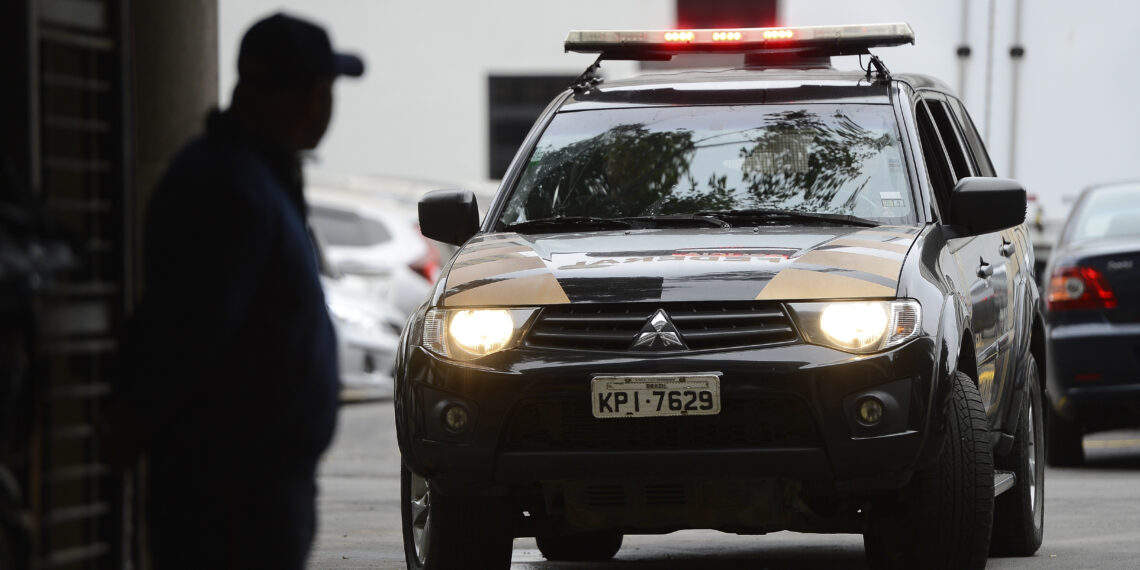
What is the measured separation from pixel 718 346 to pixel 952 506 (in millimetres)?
944

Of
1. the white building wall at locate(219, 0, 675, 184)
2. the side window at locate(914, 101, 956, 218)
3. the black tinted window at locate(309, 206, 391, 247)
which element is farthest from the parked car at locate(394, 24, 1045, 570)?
the white building wall at locate(219, 0, 675, 184)

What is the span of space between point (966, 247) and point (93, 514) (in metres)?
4.27

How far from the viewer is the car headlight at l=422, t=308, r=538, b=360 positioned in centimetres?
673

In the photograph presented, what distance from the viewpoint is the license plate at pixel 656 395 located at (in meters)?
6.52

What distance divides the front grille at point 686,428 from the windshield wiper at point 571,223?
1113 mm

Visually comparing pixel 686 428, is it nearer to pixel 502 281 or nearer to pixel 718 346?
pixel 718 346

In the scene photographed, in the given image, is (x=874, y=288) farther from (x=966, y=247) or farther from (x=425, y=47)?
(x=425, y=47)

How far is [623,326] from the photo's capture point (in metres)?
6.67

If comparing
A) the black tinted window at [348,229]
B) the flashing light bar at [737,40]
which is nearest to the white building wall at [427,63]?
the black tinted window at [348,229]

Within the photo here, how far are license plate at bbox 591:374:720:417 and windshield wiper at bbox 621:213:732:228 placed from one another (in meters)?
1.04

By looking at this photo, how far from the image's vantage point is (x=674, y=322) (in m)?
6.65

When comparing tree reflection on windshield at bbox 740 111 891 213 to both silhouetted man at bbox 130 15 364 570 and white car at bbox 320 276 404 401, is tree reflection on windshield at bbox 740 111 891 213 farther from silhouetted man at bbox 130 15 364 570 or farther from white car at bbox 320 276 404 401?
white car at bbox 320 276 404 401

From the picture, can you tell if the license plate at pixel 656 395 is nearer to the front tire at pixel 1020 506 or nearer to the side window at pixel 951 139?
the front tire at pixel 1020 506


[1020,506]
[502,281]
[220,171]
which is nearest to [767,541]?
[1020,506]
